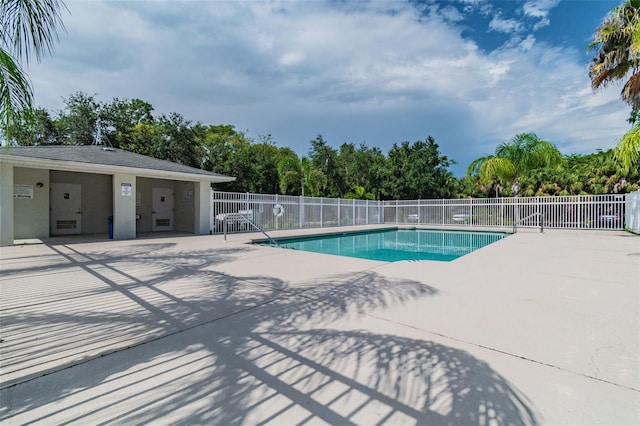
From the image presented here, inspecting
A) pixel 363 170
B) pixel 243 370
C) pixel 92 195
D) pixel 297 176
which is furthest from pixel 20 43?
pixel 363 170

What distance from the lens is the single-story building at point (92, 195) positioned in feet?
29.3

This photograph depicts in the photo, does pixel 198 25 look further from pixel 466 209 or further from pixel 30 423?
pixel 466 209

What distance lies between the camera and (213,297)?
4.05 m

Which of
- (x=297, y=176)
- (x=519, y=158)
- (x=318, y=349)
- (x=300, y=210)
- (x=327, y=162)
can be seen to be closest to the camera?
(x=318, y=349)

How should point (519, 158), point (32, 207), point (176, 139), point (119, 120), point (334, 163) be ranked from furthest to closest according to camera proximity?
point (334, 163), point (119, 120), point (176, 139), point (519, 158), point (32, 207)

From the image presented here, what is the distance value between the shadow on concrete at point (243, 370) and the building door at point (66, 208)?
10629mm

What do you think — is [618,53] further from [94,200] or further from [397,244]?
[94,200]

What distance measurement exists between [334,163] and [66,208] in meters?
17.5

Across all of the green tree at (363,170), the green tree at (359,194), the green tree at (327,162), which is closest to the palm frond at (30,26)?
the green tree at (359,194)

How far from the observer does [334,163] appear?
24.5 meters

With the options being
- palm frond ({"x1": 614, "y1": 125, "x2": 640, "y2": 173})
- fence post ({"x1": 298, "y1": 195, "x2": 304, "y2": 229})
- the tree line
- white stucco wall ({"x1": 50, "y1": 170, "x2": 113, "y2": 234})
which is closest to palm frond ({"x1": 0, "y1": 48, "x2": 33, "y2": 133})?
white stucco wall ({"x1": 50, "y1": 170, "x2": 113, "y2": 234})

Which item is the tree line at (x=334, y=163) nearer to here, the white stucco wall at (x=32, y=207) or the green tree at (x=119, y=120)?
the green tree at (x=119, y=120)

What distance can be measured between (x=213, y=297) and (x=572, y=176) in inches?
946

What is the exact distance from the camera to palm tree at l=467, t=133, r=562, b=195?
59.8ft
